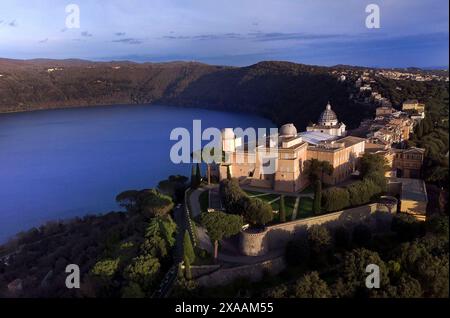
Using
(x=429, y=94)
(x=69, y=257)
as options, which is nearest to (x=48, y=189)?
(x=69, y=257)

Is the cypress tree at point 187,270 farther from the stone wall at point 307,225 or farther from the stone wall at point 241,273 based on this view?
the stone wall at point 307,225

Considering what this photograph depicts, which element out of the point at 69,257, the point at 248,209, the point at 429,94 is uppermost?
the point at 429,94

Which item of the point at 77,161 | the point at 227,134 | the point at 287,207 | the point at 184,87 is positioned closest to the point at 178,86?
the point at 184,87

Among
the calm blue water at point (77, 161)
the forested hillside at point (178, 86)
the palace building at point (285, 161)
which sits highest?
the forested hillside at point (178, 86)

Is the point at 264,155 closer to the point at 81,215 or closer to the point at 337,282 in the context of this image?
the point at 337,282

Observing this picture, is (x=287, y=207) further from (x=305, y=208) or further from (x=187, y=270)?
(x=187, y=270)

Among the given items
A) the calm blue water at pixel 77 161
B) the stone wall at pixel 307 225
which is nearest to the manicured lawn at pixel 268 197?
the stone wall at pixel 307 225
